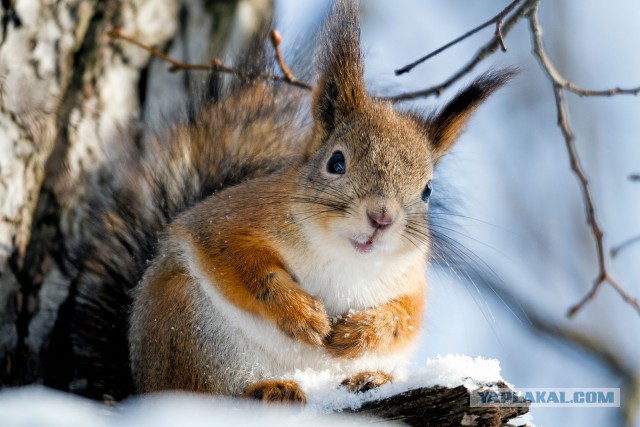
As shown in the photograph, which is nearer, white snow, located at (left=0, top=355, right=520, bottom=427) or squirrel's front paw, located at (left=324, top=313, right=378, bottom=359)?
white snow, located at (left=0, top=355, right=520, bottom=427)

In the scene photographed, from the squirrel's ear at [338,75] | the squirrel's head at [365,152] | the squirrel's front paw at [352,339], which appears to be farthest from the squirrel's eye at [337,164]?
the squirrel's front paw at [352,339]

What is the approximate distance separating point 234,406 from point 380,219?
53 cm

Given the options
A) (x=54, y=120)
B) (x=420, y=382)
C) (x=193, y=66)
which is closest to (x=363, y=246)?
(x=420, y=382)

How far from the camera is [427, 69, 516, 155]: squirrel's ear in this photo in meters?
2.11

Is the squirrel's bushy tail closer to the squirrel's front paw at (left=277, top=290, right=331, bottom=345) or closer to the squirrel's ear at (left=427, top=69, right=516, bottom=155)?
the squirrel's ear at (left=427, top=69, right=516, bottom=155)

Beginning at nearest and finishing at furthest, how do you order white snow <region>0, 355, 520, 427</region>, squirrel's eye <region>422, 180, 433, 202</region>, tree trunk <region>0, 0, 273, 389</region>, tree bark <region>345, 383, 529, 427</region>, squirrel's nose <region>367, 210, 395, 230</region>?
white snow <region>0, 355, 520, 427</region> → tree bark <region>345, 383, 529, 427</region> → squirrel's nose <region>367, 210, 395, 230</region> → squirrel's eye <region>422, 180, 433, 202</region> → tree trunk <region>0, 0, 273, 389</region>

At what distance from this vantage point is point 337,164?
207 cm

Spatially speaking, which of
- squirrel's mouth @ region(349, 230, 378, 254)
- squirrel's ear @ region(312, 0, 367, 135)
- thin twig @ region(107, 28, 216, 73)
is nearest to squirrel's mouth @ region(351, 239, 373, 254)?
squirrel's mouth @ region(349, 230, 378, 254)

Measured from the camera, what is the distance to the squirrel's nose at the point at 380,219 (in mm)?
1837

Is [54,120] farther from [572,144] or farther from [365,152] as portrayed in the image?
[572,144]

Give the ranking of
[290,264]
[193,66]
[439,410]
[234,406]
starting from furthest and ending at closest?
[193,66] → [290,264] → [234,406] → [439,410]

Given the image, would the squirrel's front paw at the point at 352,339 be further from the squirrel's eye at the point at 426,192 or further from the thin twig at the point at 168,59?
the thin twig at the point at 168,59

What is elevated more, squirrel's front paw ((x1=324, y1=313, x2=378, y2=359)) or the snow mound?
squirrel's front paw ((x1=324, y1=313, x2=378, y2=359))

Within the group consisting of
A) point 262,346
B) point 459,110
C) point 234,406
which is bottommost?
point 234,406
